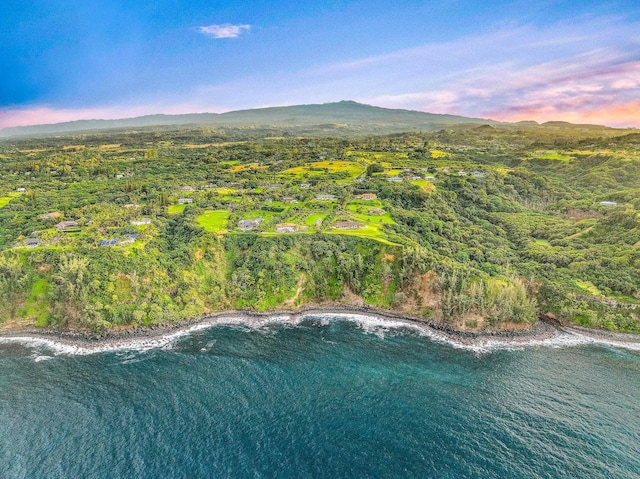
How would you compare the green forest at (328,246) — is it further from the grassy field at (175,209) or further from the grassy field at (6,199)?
the grassy field at (6,199)

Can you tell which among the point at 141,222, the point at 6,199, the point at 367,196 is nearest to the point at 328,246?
the point at 367,196

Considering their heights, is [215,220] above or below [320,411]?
above

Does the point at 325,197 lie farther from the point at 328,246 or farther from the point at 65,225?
the point at 65,225

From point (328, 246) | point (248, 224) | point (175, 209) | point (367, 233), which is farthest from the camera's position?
point (175, 209)

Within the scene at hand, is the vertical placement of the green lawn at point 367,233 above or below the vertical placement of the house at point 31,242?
below

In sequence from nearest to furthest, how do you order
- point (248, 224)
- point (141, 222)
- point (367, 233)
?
point (367, 233) → point (141, 222) → point (248, 224)

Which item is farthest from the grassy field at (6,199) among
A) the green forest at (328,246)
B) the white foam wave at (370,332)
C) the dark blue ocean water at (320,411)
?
the dark blue ocean water at (320,411)
